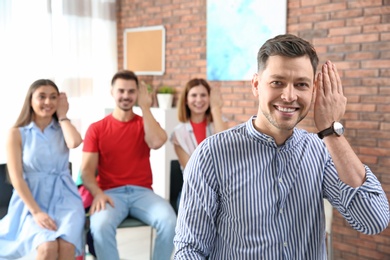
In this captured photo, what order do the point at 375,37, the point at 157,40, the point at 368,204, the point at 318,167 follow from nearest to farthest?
the point at 368,204 → the point at 318,167 → the point at 375,37 → the point at 157,40

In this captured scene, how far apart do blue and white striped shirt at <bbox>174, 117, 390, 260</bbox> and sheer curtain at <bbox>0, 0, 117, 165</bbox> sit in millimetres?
3531

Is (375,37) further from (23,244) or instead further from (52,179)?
(23,244)

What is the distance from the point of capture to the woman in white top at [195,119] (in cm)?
329

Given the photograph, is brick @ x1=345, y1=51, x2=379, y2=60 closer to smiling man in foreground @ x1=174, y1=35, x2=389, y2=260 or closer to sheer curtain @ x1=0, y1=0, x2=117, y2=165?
smiling man in foreground @ x1=174, y1=35, x2=389, y2=260

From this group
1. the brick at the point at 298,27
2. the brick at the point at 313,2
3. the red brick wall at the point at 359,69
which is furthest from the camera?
the brick at the point at 298,27

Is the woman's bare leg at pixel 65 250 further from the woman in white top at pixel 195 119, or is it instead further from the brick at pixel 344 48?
the brick at pixel 344 48

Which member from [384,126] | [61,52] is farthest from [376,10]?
[61,52]

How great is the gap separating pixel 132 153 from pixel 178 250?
1.76 metres

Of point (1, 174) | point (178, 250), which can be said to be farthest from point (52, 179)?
point (178, 250)

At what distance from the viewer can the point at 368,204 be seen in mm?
1356

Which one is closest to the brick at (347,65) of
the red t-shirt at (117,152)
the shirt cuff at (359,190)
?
the red t-shirt at (117,152)

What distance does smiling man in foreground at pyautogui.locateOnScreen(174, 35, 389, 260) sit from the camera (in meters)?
1.36

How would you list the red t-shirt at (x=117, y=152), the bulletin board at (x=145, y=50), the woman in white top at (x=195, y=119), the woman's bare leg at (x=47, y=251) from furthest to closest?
the bulletin board at (x=145, y=50) → the woman in white top at (x=195, y=119) → the red t-shirt at (x=117, y=152) → the woman's bare leg at (x=47, y=251)

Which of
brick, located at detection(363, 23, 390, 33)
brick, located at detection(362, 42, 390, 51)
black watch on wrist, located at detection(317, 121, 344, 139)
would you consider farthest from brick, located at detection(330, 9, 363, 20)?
black watch on wrist, located at detection(317, 121, 344, 139)
